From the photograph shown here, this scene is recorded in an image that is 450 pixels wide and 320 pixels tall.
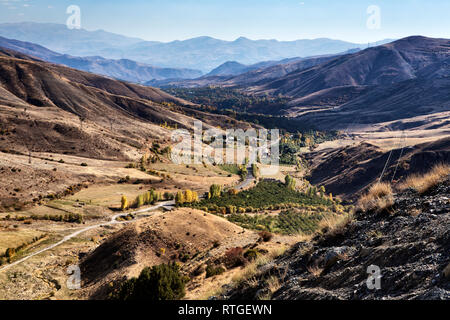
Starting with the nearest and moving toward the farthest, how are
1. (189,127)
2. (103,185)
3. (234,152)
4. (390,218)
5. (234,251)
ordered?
(390,218) → (234,251) → (103,185) → (234,152) → (189,127)

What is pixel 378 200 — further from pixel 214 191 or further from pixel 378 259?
pixel 214 191

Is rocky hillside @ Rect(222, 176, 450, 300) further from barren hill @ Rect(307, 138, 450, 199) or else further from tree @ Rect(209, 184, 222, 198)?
barren hill @ Rect(307, 138, 450, 199)

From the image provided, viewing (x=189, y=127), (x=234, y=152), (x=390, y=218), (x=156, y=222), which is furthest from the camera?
(x=189, y=127)

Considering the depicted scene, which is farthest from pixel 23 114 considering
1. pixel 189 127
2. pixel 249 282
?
pixel 249 282

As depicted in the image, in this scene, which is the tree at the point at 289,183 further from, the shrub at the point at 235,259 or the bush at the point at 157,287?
the bush at the point at 157,287

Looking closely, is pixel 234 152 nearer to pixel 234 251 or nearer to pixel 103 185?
pixel 103 185

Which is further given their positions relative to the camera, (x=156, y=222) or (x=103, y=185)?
(x=103, y=185)

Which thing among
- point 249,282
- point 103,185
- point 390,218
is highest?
point 390,218

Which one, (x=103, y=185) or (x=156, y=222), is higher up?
(x=156, y=222)
